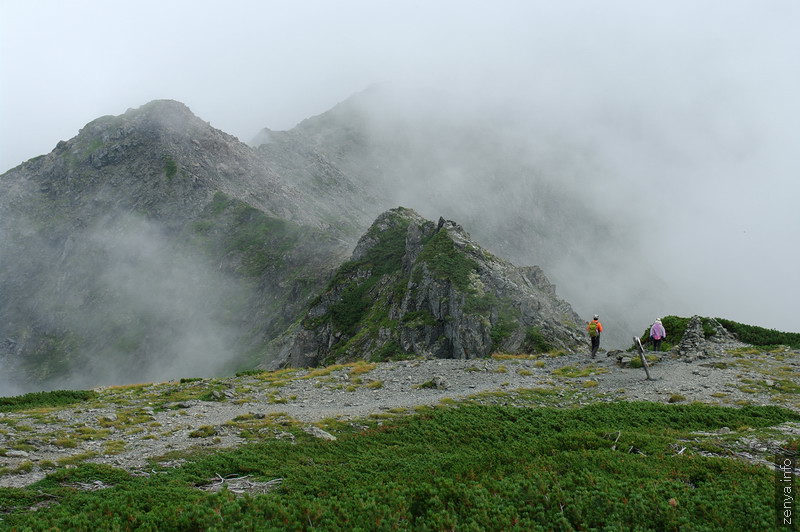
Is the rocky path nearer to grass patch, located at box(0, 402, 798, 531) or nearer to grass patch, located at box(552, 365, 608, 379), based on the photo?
grass patch, located at box(552, 365, 608, 379)

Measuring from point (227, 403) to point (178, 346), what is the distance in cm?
15900

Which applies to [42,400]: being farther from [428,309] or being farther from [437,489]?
[428,309]

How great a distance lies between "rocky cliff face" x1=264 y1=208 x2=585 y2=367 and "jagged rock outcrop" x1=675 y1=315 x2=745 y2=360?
24307 millimetres

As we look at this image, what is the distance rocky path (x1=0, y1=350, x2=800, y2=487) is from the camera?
1914cm

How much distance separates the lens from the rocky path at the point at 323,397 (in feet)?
62.8

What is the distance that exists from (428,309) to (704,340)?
2004 inches

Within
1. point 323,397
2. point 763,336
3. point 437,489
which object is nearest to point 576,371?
point 323,397

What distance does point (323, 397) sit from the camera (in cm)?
3041

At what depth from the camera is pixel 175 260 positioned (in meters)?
198

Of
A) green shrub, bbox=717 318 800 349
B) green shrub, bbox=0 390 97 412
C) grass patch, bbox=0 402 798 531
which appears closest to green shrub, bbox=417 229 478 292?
green shrub, bbox=717 318 800 349

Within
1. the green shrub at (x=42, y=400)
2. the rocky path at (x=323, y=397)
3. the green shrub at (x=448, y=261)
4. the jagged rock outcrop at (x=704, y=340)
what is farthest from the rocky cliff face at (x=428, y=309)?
the green shrub at (x=42, y=400)

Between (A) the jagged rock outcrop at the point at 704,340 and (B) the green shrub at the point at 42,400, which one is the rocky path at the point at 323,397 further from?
(B) the green shrub at the point at 42,400

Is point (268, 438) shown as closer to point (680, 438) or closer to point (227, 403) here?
point (227, 403)

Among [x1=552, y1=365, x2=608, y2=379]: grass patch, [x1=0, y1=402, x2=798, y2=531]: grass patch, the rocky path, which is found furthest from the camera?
[x1=552, y1=365, x2=608, y2=379]: grass patch
